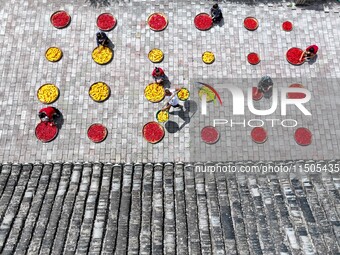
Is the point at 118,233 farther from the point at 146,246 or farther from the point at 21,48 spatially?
the point at 21,48

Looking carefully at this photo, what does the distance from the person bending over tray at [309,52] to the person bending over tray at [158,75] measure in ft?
27.3

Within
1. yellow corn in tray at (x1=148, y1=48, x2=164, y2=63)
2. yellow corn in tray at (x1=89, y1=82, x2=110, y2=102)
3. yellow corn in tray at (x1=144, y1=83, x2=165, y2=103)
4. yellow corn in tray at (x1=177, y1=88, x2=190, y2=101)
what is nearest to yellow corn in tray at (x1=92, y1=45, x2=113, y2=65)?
yellow corn in tray at (x1=89, y1=82, x2=110, y2=102)

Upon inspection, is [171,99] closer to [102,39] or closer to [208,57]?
[208,57]

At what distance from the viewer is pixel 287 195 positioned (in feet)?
31.5

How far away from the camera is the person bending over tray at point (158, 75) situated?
18.5 m

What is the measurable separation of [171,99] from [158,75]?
6.03ft

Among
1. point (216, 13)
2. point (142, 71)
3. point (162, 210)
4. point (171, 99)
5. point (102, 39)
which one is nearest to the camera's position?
point (162, 210)

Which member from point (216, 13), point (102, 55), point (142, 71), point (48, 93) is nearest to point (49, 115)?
point (48, 93)

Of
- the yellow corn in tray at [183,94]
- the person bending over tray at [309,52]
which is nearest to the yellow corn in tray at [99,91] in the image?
the yellow corn in tray at [183,94]

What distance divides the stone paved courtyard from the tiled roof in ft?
22.6

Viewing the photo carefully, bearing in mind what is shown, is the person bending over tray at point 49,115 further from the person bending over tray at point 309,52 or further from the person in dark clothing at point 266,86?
the person bending over tray at point 309,52

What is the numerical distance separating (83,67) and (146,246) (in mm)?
13698

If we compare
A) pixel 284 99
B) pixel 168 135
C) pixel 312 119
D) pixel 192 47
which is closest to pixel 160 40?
pixel 192 47

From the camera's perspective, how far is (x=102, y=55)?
19.9m
